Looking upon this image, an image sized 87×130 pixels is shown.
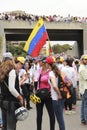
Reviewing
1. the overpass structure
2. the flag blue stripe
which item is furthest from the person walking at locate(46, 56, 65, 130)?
the overpass structure

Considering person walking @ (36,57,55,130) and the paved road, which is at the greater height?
person walking @ (36,57,55,130)

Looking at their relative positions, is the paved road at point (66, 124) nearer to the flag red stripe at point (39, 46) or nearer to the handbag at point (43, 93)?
the handbag at point (43, 93)

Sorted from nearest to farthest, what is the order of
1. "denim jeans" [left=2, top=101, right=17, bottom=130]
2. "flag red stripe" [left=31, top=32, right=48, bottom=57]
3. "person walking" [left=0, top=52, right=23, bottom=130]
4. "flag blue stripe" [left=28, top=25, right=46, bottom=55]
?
1. "person walking" [left=0, top=52, right=23, bottom=130]
2. "denim jeans" [left=2, top=101, right=17, bottom=130]
3. "flag red stripe" [left=31, top=32, right=48, bottom=57]
4. "flag blue stripe" [left=28, top=25, right=46, bottom=55]

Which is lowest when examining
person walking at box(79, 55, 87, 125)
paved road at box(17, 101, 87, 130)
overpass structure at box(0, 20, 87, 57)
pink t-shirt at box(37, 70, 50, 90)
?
overpass structure at box(0, 20, 87, 57)

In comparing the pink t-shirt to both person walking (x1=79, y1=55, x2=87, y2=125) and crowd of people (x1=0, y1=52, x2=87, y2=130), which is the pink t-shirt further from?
person walking (x1=79, y1=55, x2=87, y2=125)

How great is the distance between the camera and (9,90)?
6.96 meters

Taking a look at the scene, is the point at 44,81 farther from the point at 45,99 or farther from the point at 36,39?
the point at 36,39

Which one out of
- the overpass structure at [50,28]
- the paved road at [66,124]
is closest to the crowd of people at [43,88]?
the paved road at [66,124]

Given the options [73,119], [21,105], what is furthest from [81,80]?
[21,105]

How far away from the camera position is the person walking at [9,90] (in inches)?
273

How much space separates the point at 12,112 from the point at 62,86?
115 centimetres

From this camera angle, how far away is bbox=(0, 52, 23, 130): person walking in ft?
22.7

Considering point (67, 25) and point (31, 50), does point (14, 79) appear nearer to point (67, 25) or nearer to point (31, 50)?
point (31, 50)

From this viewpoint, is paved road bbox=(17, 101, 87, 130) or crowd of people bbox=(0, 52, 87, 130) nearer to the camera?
crowd of people bbox=(0, 52, 87, 130)
